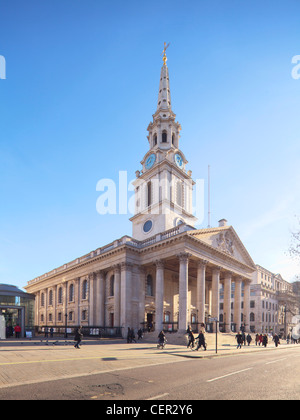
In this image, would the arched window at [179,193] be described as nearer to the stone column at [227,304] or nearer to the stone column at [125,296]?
the stone column at [227,304]

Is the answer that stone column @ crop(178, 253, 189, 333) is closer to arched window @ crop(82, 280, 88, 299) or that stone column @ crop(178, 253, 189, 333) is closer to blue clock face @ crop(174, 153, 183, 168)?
arched window @ crop(82, 280, 88, 299)

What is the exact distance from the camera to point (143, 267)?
41.7 meters

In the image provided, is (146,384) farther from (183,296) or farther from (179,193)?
(179,193)

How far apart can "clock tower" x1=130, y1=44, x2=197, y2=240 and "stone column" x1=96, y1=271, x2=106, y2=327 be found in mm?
9027

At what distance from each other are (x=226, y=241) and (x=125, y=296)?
655 inches

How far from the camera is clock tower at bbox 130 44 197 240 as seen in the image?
48062 millimetres

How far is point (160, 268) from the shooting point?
125 ft

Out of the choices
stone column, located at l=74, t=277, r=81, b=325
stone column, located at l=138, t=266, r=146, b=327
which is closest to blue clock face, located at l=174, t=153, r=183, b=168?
stone column, located at l=138, t=266, r=146, b=327

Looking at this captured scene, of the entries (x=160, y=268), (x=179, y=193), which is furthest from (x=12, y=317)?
(x=179, y=193)

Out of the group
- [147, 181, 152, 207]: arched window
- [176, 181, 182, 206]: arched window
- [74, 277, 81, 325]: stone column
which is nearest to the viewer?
[74, 277, 81, 325]: stone column

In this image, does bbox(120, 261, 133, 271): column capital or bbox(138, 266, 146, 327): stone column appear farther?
bbox(138, 266, 146, 327): stone column

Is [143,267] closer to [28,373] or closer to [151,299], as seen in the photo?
[151,299]
